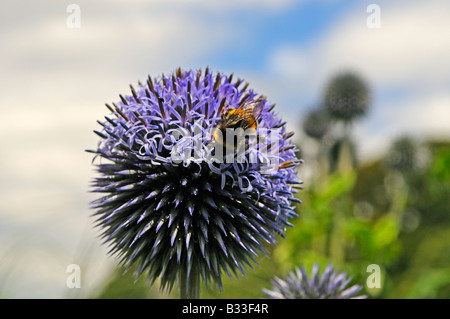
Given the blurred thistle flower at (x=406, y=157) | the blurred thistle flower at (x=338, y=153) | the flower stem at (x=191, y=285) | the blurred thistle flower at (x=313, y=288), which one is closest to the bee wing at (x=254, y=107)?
the flower stem at (x=191, y=285)

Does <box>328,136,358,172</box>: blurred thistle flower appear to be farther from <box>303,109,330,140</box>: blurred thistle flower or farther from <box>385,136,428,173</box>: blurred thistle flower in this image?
<box>385,136,428,173</box>: blurred thistle flower

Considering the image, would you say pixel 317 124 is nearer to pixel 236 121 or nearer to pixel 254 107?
pixel 254 107

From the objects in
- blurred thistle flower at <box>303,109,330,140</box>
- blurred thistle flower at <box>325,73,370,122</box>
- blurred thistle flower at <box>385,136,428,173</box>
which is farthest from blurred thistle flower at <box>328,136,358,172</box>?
blurred thistle flower at <box>385,136,428,173</box>

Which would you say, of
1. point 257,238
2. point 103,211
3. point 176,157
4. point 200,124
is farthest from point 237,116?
point 103,211

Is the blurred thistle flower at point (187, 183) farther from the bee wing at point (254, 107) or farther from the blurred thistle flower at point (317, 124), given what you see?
the blurred thistle flower at point (317, 124)

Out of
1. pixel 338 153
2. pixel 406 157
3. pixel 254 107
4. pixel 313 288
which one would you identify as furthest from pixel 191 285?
pixel 406 157

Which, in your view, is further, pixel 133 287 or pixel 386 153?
pixel 386 153
